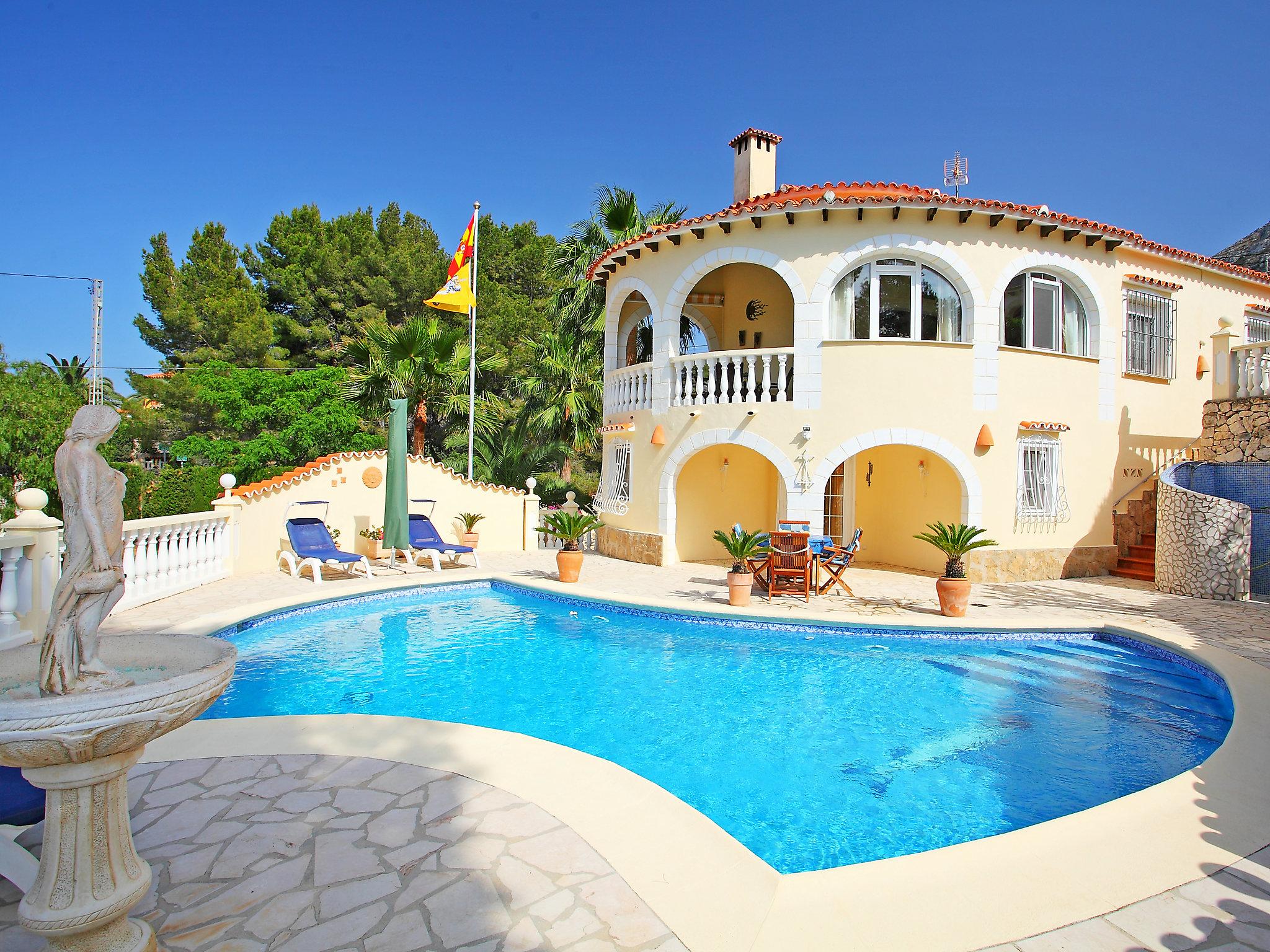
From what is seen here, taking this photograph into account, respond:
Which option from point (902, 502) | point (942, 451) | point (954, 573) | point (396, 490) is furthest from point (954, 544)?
point (396, 490)

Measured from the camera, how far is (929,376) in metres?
13.9

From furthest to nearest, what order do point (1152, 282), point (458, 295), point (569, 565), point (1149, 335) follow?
point (458, 295) → point (1149, 335) → point (1152, 282) → point (569, 565)

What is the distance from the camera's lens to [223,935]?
2916 millimetres

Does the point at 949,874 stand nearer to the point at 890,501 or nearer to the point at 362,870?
the point at 362,870

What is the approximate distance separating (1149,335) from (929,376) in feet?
21.6

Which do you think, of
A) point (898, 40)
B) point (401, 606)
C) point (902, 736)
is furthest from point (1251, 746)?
point (898, 40)

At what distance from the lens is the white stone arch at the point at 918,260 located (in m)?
13.9

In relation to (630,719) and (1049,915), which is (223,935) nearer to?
(1049,915)

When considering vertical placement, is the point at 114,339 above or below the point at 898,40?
below

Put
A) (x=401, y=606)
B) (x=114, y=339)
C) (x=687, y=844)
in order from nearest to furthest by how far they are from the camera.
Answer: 1. (x=687, y=844)
2. (x=401, y=606)
3. (x=114, y=339)

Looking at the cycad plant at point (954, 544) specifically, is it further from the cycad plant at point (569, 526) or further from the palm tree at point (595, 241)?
the palm tree at point (595, 241)

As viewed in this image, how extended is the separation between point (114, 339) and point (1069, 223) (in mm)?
39876

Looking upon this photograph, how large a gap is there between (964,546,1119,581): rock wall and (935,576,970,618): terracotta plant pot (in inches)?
143

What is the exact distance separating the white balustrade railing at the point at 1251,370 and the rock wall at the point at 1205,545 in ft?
9.25
